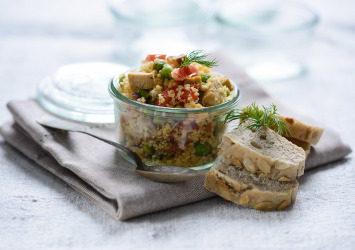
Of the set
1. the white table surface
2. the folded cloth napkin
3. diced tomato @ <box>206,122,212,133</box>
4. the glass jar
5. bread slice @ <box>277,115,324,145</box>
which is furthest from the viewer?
the glass jar

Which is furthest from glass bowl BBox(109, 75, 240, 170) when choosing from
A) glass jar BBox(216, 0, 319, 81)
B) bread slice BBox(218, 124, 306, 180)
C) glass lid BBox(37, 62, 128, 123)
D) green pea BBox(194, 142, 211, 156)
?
glass jar BBox(216, 0, 319, 81)

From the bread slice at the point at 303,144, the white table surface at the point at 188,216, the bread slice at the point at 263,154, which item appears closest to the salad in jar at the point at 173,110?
the bread slice at the point at 263,154

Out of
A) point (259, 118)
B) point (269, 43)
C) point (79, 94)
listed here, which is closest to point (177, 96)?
point (259, 118)

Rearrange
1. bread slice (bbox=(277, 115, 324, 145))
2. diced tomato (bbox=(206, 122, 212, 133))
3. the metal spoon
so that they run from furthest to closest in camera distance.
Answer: bread slice (bbox=(277, 115, 324, 145)), diced tomato (bbox=(206, 122, 212, 133)), the metal spoon

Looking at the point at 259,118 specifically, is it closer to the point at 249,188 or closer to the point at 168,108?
the point at 249,188

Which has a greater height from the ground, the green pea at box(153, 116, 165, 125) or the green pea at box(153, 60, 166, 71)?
the green pea at box(153, 60, 166, 71)

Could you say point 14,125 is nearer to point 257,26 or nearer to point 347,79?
point 257,26

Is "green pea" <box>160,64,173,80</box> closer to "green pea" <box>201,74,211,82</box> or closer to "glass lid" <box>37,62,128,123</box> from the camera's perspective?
"green pea" <box>201,74,211,82</box>
